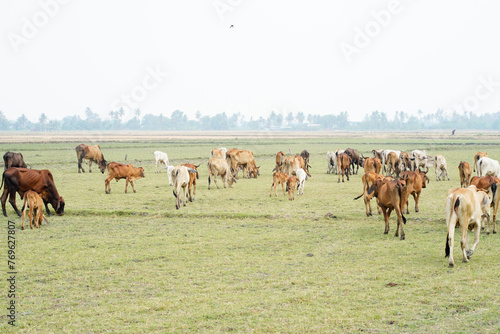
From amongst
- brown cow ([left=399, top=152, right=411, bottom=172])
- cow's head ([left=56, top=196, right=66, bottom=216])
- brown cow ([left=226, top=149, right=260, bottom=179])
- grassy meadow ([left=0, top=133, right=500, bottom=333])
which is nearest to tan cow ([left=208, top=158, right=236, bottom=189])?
brown cow ([left=226, top=149, right=260, bottom=179])

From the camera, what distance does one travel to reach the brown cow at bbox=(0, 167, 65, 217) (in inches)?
584

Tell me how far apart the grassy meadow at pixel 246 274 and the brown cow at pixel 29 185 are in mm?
638

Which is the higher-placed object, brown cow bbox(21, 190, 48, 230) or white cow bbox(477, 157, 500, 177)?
white cow bbox(477, 157, 500, 177)

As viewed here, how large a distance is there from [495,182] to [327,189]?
9209mm

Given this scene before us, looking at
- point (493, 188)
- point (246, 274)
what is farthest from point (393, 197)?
point (246, 274)

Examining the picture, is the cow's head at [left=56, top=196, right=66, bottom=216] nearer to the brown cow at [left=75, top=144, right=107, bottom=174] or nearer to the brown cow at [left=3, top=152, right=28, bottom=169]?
the brown cow at [left=3, top=152, right=28, bottom=169]

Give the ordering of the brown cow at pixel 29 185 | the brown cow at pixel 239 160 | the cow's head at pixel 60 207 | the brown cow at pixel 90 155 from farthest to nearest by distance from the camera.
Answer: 1. the brown cow at pixel 90 155
2. the brown cow at pixel 239 160
3. the cow's head at pixel 60 207
4. the brown cow at pixel 29 185

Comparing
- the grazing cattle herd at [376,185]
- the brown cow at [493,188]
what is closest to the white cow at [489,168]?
the grazing cattle herd at [376,185]

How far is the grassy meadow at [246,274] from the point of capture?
689 cm

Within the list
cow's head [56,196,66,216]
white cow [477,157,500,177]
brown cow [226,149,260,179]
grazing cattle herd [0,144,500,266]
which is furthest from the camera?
brown cow [226,149,260,179]

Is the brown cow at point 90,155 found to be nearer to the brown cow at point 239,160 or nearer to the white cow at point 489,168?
the brown cow at point 239,160

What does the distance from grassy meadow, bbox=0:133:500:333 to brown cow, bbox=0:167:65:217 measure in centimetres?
64

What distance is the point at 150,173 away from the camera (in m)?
29.1

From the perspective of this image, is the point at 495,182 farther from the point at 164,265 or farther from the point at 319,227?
the point at 164,265
